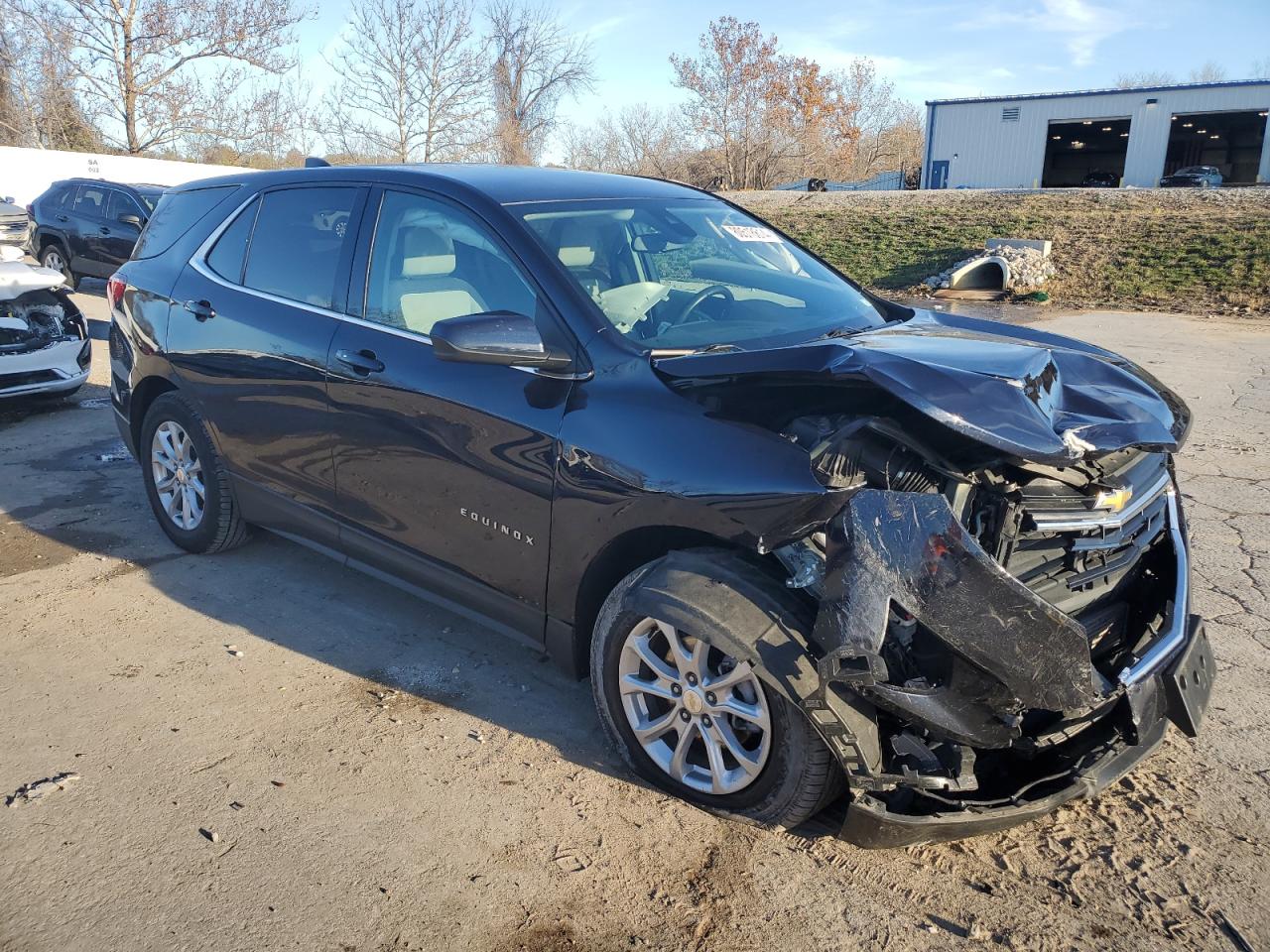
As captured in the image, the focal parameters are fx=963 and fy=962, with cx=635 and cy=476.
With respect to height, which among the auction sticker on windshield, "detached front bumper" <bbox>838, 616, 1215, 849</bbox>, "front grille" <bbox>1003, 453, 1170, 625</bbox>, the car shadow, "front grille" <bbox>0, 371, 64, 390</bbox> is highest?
the auction sticker on windshield

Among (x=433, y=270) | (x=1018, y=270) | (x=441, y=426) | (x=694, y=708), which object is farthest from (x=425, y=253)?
(x=1018, y=270)

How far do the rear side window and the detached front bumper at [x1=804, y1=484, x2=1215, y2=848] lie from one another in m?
3.79

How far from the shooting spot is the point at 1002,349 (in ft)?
10.1

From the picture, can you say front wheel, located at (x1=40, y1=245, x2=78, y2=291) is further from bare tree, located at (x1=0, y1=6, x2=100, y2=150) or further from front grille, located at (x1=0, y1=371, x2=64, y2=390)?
bare tree, located at (x1=0, y1=6, x2=100, y2=150)

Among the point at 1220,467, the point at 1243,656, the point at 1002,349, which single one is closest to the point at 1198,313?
the point at 1220,467

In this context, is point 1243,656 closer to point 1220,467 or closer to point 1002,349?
point 1002,349

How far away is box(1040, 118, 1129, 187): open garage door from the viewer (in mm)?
46094

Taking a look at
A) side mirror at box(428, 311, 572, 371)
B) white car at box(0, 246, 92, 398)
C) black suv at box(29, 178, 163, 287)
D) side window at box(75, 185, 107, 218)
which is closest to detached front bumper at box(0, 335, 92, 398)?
white car at box(0, 246, 92, 398)

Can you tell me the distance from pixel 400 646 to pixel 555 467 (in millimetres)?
1367

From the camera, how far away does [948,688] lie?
8.29 ft

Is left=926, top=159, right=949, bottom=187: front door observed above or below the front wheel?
above

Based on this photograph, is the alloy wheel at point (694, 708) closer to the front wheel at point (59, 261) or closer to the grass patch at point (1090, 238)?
the front wheel at point (59, 261)

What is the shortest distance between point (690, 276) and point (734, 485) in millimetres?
1332

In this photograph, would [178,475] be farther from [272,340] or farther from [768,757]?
[768,757]
